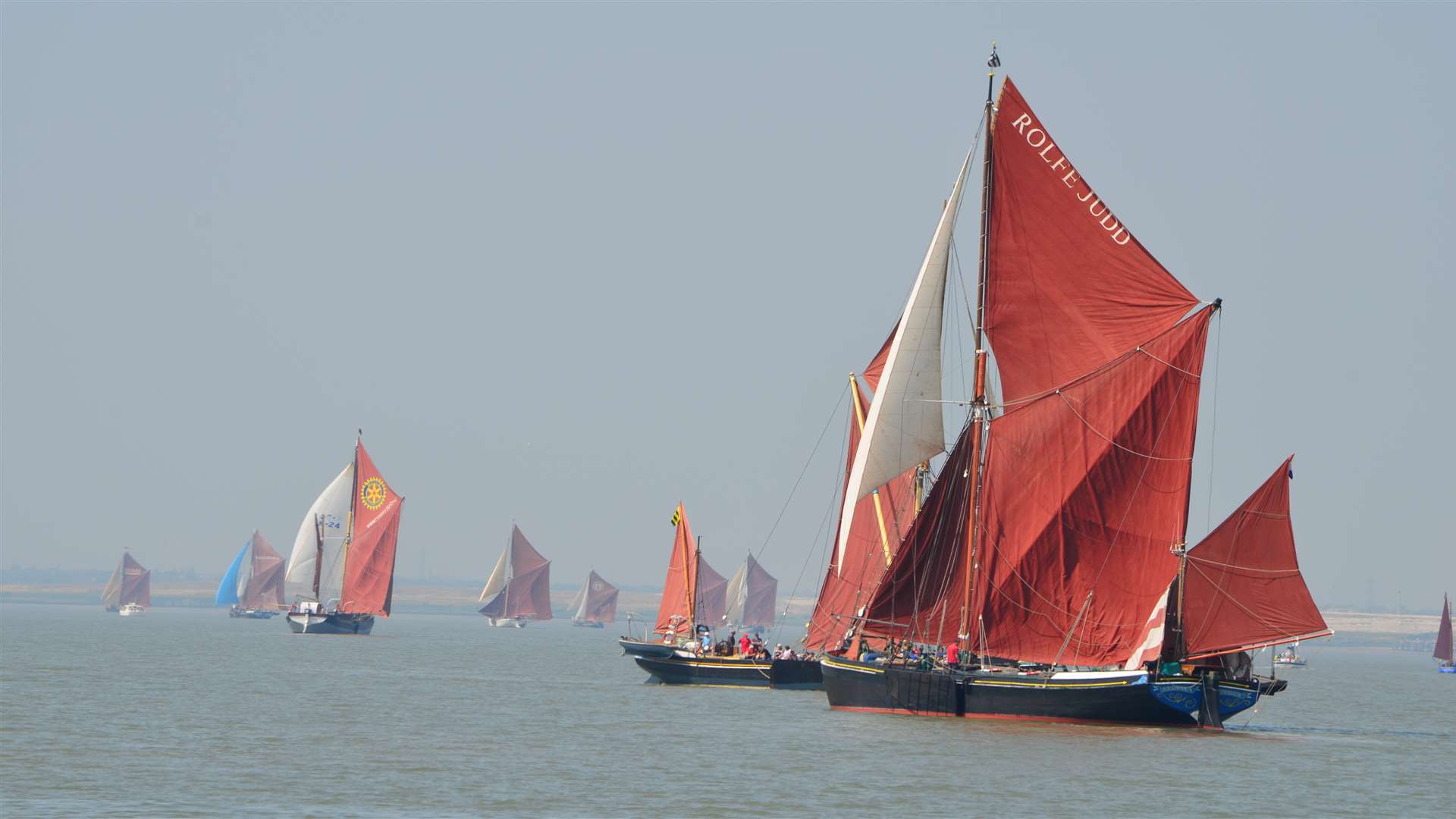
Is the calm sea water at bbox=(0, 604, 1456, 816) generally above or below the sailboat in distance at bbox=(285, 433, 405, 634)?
below

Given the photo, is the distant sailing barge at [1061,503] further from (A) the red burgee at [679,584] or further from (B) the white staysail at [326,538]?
(B) the white staysail at [326,538]

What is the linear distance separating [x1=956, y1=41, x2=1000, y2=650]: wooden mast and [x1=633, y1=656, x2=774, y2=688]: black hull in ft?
77.6

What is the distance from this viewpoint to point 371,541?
147250 millimetres

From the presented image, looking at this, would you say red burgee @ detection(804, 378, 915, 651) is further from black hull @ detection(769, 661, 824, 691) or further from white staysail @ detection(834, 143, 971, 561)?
white staysail @ detection(834, 143, 971, 561)

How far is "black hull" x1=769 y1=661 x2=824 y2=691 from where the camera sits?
78.1 m

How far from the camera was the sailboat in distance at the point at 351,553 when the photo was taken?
14688 centimetres

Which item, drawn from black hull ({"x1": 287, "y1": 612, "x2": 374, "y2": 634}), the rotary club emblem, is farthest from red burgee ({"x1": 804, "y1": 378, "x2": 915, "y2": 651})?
black hull ({"x1": 287, "y1": 612, "x2": 374, "y2": 634})

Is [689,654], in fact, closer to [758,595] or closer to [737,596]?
[737,596]

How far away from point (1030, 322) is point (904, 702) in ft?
39.3

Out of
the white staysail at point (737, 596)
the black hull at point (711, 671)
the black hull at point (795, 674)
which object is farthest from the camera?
the white staysail at point (737, 596)

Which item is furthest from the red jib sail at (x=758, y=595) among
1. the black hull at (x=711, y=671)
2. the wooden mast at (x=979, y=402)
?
the wooden mast at (x=979, y=402)

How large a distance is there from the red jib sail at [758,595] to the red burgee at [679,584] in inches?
3677

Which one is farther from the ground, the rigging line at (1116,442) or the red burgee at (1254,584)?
the rigging line at (1116,442)

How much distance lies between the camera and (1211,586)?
53875mm
